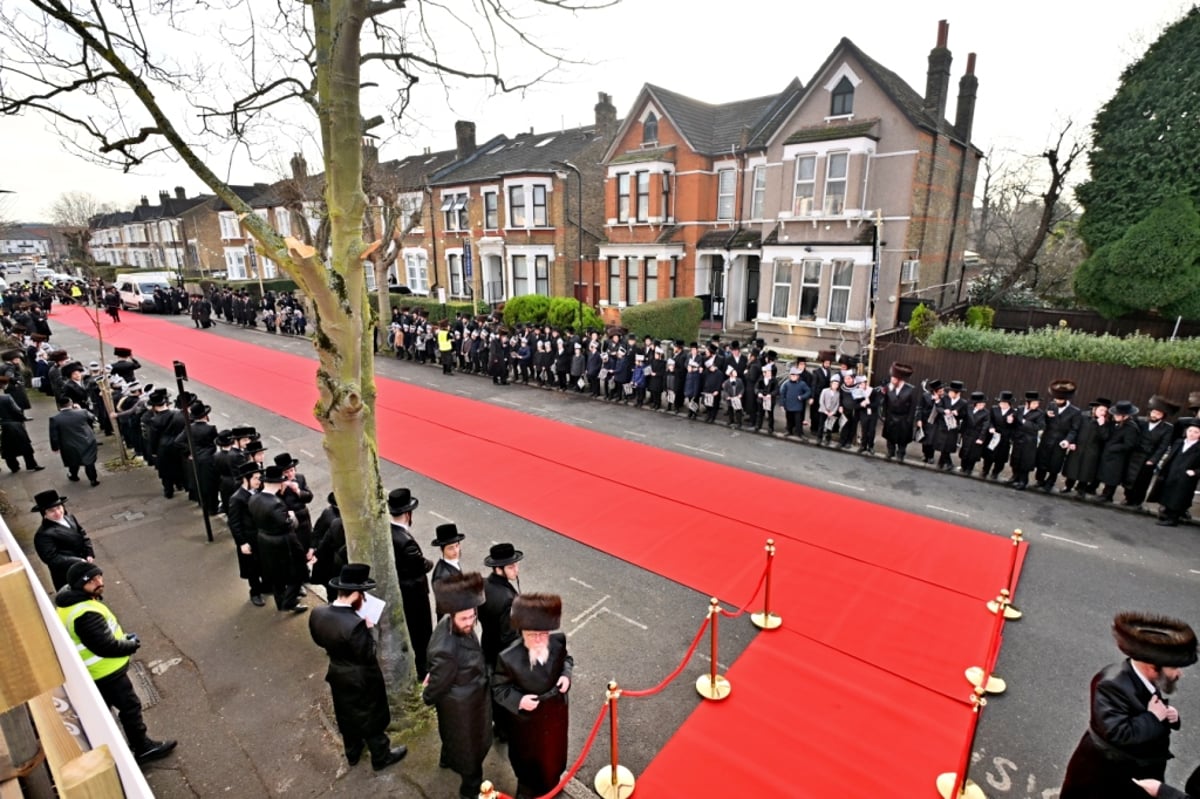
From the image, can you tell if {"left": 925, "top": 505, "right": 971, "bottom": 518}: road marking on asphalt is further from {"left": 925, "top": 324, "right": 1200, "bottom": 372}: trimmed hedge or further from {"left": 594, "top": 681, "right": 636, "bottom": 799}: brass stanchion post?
{"left": 594, "top": 681, "right": 636, "bottom": 799}: brass stanchion post

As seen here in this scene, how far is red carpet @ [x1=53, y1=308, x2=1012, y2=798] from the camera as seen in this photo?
Result: 5.20 metres

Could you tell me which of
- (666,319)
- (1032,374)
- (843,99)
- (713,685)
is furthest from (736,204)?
(713,685)

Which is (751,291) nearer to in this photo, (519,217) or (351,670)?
(519,217)

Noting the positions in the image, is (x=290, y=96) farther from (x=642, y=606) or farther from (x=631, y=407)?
(x=631, y=407)

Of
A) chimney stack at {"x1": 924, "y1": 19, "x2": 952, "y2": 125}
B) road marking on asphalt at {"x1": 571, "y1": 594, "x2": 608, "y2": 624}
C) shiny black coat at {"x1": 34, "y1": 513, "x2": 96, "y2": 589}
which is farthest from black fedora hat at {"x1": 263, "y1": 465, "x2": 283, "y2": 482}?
chimney stack at {"x1": 924, "y1": 19, "x2": 952, "y2": 125}

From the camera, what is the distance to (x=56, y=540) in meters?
6.51

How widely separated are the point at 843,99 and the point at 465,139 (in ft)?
80.0

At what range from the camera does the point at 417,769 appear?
17.0 ft

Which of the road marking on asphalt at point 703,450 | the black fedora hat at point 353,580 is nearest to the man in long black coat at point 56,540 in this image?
the black fedora hat at point 353,580

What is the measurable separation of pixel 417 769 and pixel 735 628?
3628 millimetres

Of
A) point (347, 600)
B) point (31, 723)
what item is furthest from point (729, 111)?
point (31, 723)

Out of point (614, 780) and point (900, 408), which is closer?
point (614, 780)

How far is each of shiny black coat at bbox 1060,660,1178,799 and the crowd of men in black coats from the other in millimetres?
7555

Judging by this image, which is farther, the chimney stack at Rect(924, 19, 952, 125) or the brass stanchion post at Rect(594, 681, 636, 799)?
the chimney stack at Rect(924, 19, 952, 125)
